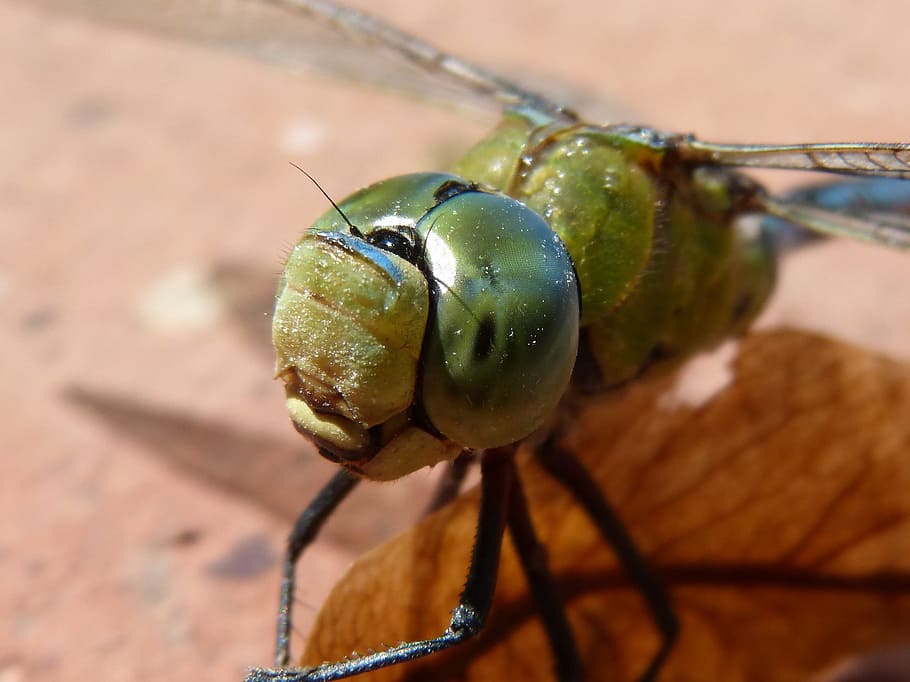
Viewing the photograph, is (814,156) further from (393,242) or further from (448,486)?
(448,486)

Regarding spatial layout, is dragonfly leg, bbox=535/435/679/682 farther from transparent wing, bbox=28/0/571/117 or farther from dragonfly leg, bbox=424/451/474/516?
transparent wing, bbox=28/0/571/117

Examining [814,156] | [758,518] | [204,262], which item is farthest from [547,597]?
[204,262]

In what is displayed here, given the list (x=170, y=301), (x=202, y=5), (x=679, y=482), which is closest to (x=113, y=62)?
(x=202, y=5)

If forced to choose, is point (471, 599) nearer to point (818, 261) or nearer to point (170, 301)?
point (170, 301)

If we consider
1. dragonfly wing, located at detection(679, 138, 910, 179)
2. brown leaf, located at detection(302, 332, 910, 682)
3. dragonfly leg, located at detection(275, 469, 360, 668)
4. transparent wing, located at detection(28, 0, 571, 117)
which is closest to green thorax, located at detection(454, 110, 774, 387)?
dragonfly wing, located at detection(679, 138, 910, 179)

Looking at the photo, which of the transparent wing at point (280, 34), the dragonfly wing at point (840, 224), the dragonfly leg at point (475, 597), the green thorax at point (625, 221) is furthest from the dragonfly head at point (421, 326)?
the transparent wing at point (280, 34)
